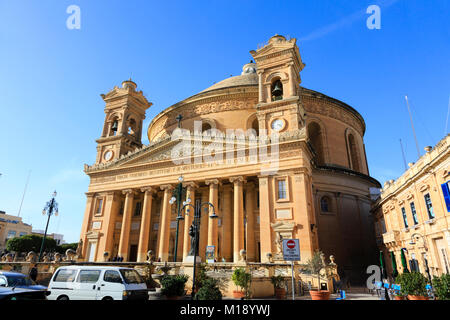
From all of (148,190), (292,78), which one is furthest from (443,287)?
(148,190)

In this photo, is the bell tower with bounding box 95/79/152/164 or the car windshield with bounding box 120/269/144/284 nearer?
the car windshield with bounding box 120/269/144/284

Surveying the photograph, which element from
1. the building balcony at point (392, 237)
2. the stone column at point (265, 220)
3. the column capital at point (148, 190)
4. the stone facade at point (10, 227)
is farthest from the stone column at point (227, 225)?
the stone facade at point (10, 227)

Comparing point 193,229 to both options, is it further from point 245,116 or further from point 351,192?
point 351,192

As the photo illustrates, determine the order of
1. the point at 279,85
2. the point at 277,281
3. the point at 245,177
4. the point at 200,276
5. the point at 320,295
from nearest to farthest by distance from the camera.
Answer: the point at 320,295 < the point at 200,276 < the point at 277,281 < the point at 245,177 < the point at 279,85

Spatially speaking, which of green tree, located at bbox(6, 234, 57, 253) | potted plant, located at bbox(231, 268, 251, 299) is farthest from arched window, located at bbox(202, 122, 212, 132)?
green tree, located at bbox(6, 234, 57, 253)

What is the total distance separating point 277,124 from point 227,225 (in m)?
10.1

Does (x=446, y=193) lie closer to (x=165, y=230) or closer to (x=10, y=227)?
(x=165, y=230)

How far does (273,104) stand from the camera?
26.4m

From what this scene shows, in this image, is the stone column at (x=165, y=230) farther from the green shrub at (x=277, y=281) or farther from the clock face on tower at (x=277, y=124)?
the green shrub at (x=277, y=281)

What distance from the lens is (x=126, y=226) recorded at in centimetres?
2789

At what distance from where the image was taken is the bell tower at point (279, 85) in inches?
1008

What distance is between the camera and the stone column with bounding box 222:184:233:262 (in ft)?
81.5

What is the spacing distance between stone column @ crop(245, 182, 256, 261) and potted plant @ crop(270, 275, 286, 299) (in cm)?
816

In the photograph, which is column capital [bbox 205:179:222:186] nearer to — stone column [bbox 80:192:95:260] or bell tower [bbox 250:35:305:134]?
bell tower [bbox 250:35:305:134]
